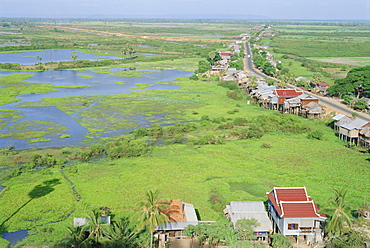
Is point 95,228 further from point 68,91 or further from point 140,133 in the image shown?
point 68,91

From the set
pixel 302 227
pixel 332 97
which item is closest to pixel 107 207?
pixel 302 227

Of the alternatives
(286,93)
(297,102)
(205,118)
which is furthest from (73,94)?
(297,102)

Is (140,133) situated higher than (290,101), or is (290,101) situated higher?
(290,101)

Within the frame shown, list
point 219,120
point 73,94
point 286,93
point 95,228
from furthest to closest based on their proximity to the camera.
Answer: point 73,94, point 286,93, point 219,120, point 95,228

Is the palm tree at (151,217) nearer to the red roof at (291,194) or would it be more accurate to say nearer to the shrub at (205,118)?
the red roof at (291,194)

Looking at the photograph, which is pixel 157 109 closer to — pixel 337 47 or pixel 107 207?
pixel 107 207

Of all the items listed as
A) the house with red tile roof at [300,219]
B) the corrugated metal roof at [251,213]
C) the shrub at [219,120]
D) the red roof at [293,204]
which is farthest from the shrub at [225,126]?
the house with red tile roof at [300,219]
